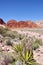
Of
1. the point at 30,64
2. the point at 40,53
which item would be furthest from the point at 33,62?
the point at 40,53

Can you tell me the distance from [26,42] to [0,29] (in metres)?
13.6

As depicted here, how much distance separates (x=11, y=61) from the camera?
44.5 feet

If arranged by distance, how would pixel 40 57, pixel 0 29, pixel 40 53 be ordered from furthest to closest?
1. pixel 0 29
2. pixel 40 53
3. pixel 40 57

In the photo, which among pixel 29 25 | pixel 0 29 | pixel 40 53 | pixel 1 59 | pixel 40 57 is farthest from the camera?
pixel 29 25

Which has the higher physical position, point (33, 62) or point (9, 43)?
point (9, 43)

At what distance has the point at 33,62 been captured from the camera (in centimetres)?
1404

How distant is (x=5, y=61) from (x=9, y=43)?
7.24 m

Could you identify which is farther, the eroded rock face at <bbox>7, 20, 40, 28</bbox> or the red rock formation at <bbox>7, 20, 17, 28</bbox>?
the red rock formation at <bbox>7, 20, 17, 28</bbox>

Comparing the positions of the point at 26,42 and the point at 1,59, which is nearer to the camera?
the point at 1,59

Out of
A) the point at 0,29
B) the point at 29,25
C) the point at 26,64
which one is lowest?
the point at 26,64

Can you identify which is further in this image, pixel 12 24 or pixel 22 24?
pixel 12 24

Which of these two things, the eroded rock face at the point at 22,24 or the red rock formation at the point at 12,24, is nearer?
the eroded rock face at the point at 22,24

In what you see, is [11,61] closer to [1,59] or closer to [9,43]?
[1,59]

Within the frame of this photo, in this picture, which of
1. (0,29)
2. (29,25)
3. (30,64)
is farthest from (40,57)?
(29,25)
